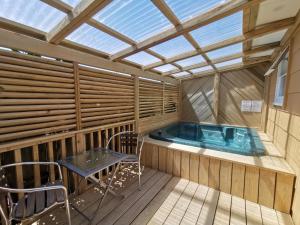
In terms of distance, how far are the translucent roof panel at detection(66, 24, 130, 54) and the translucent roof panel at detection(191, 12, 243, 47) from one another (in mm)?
1052

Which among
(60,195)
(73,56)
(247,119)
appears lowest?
(60,195)

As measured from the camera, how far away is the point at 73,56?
195 centimetres

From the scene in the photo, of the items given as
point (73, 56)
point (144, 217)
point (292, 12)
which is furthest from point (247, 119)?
point (73, 56)

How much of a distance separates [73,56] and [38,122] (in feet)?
3.04

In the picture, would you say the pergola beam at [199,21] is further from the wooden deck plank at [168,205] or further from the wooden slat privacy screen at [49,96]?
the wooden deck plank at [168,205]

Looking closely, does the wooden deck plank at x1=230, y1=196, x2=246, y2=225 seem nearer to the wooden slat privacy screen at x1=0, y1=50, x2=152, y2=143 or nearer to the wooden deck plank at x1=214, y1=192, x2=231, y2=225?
the wooden deck plank at x1=214, y1=192, x2=231, y2=225

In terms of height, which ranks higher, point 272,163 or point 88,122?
point 88,122

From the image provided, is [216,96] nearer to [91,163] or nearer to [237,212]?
[237,212]

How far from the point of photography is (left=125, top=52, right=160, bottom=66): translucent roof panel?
256 centimetres

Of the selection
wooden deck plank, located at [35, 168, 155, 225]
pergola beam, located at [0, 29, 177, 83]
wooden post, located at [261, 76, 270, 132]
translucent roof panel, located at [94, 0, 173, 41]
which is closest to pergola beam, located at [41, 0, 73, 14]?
translucent roof panel, located at [94, 0, 173, 41]

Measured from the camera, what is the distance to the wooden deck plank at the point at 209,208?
5.63 feet

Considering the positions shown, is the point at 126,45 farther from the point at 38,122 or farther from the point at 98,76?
the point at 38,122

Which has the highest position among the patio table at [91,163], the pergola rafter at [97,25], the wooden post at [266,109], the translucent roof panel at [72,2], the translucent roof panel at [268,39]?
the translucent roof panel at [268,39]

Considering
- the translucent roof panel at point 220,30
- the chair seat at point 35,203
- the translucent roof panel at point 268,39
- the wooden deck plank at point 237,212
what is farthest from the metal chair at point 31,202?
the translucent roof panel at point 268,39
